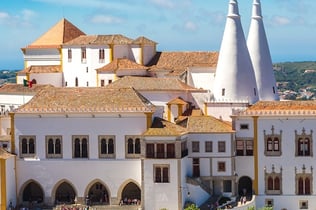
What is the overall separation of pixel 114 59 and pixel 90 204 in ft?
56.0

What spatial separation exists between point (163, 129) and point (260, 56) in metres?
11.9

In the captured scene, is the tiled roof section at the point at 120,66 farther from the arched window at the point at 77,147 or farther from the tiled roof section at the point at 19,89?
the arched window at the point at 77,147

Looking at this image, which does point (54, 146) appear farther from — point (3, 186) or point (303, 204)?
point (303, 204)

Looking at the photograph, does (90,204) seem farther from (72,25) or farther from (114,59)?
(72,25)

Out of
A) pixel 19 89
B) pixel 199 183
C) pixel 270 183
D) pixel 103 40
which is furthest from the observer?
pixel 103 40

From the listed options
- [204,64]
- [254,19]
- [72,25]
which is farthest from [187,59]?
[72,25]

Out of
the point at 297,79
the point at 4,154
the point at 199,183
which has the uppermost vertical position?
the point at 297,79

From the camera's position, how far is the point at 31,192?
5566 centimetres

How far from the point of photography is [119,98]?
54750 mm

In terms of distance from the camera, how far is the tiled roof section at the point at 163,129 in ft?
171

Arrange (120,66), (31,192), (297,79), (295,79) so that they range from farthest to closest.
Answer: (297,79)
(295,79)
(120,66)
(31,192)

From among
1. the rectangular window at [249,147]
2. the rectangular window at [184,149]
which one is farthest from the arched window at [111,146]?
the rectangular window at [249,147]

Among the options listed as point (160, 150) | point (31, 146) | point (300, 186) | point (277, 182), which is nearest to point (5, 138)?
point (31, 146)

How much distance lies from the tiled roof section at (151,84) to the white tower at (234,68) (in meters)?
3.36
